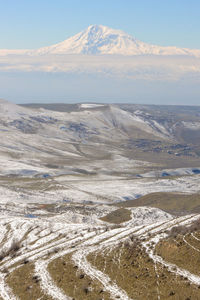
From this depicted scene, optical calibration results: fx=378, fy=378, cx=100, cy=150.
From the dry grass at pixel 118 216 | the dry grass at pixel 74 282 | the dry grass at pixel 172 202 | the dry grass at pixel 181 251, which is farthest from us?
the dry grass at pixel 172 202

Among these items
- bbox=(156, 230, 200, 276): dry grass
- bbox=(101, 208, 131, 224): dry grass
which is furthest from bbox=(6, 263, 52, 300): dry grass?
bbox=(101, 208, 131, 224): dry grass

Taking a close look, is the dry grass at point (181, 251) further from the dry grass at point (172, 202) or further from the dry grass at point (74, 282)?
the dry grass at point (172, 202)

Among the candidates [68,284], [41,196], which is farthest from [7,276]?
[41,196]

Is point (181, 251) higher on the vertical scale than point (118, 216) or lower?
higher

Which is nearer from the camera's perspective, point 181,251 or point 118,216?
point 181,251

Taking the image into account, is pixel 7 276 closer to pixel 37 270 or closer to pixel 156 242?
pixel 37 270

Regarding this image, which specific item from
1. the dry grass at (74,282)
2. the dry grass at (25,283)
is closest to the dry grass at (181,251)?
the dry grass at (74,282)

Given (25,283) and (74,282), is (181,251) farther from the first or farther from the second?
(25,283)

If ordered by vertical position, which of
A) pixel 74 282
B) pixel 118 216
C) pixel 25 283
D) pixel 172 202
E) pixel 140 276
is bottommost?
pixel 172 202

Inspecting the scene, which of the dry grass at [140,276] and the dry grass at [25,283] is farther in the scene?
the dry grass at [25,283]

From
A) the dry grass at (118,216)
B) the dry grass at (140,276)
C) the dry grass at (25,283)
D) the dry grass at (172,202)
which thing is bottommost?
the dry grass at (172,202)

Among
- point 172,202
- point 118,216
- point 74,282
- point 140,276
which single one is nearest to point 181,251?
point 140,276

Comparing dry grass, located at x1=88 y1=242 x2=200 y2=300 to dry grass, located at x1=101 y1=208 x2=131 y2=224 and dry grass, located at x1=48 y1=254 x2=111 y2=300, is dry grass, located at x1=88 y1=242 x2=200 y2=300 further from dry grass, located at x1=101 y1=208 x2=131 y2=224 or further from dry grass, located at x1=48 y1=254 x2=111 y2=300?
dry grass, located at x1=101 y1=208 x2=131 y2=224

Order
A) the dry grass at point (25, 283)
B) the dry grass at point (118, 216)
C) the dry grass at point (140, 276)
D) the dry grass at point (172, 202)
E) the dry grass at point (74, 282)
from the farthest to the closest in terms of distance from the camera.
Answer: the dry grass at point (172, 202) → the dry grass at point (118, 216) → the dry grass at point (25, 283) → the dry grass at point (74, 282) → the dry grass at point (140, 276)
